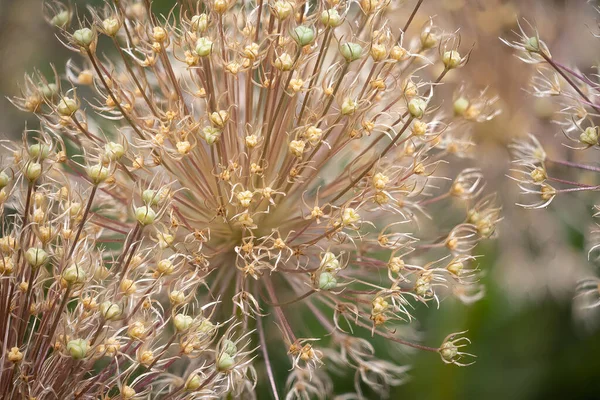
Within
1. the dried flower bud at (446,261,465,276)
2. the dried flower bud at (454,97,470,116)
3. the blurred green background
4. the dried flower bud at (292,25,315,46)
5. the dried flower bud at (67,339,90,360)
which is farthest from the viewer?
the blurred green background

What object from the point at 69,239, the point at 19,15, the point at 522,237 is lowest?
the point at 522,237

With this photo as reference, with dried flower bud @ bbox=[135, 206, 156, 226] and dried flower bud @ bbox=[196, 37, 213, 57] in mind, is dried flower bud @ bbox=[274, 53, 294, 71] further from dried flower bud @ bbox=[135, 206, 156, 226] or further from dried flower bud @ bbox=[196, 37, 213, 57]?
dried flower bud @ bbox=[135, 206, 156, 226]

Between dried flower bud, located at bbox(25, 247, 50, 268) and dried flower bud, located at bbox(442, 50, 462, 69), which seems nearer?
dried flower bud, located at bbox(25, 247, 50, 268)

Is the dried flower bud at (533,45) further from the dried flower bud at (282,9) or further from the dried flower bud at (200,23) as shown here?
the dried flower bud at (200,23)

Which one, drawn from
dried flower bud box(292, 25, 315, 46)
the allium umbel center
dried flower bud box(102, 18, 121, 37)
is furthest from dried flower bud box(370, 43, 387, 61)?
dried flower bud box(102, 18, 121, 37)

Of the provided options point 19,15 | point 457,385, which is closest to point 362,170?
point 457,385

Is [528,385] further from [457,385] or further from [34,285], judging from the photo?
[34,285]

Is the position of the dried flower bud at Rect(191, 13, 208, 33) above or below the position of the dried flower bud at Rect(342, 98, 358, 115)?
above
